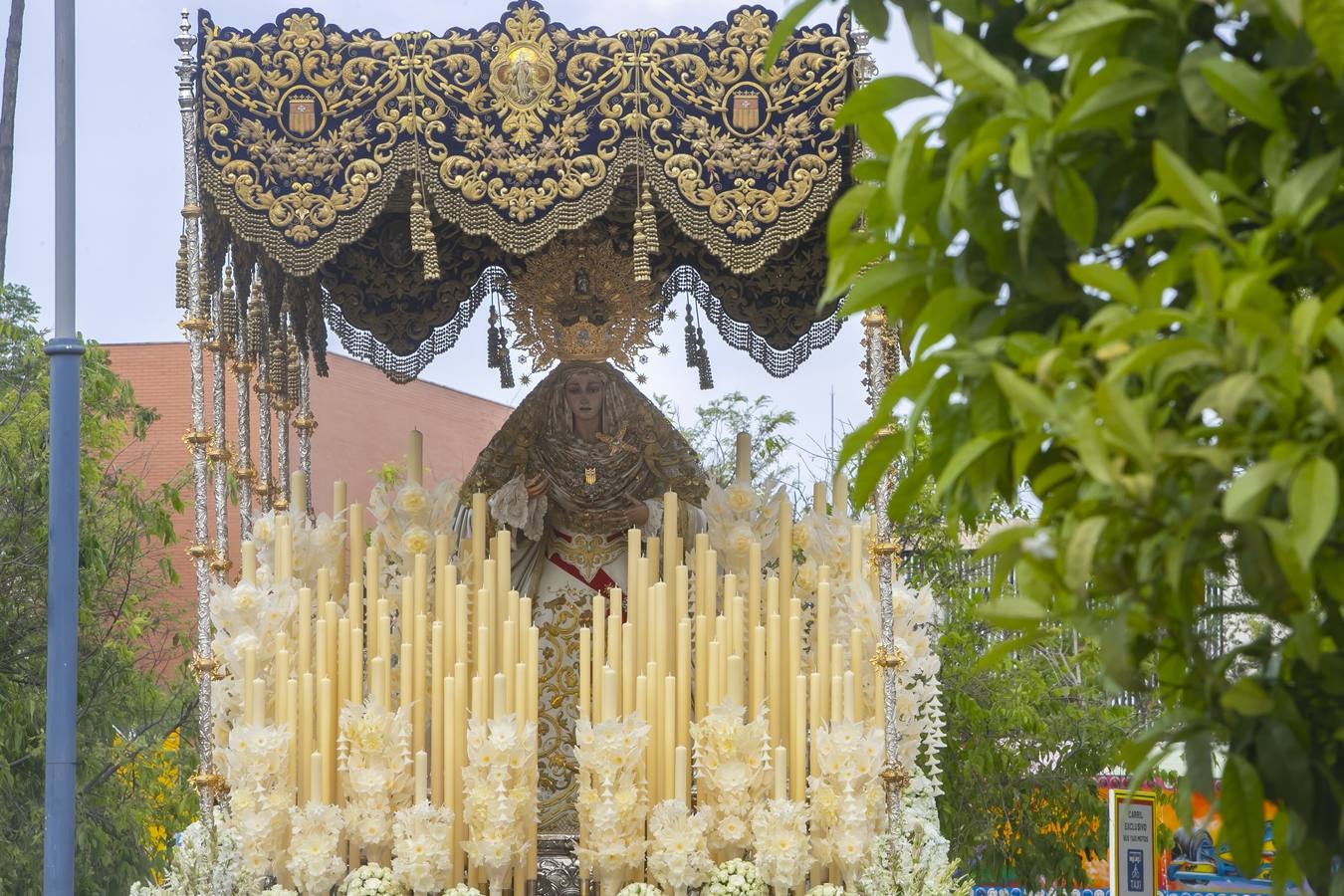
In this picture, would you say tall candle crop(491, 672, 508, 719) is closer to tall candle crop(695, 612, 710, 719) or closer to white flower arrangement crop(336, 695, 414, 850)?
white flower arrangement crop(336, 695, 414, 850)

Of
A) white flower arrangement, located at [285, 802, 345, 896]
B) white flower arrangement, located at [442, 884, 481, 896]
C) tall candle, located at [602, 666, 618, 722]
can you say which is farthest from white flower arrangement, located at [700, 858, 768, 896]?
white flower arrangement, located at [285, 802, 345, 896]

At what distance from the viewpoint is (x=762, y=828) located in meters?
5.43

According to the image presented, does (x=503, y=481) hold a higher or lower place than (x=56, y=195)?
lower

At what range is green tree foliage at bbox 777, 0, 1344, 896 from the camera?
5.19 feet

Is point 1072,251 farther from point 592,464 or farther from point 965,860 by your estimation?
point 965,860

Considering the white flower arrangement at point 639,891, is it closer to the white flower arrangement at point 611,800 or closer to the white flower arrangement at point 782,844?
the white flower arrangement at point 611,800

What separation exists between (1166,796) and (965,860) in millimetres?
1561

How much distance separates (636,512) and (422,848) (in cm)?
177

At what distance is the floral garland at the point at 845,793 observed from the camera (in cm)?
548

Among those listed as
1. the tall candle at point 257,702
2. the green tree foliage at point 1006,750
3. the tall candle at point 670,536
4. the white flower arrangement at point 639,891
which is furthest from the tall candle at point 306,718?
the green tree foliage at point 1006,750

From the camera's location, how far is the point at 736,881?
5.37 m

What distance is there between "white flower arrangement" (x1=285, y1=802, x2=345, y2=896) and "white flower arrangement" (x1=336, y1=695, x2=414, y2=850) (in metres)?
0.07

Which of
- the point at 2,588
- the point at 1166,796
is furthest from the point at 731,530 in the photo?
the point at 2,588

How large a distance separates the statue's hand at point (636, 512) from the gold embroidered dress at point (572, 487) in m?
0.01
